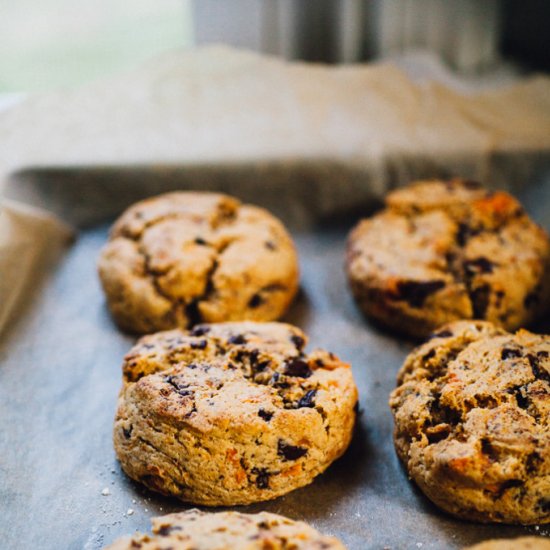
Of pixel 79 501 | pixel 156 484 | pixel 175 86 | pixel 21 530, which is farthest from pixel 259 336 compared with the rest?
pixel 175 86

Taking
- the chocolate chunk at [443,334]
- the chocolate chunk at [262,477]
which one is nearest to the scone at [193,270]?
the chocolate chunk at [443,334]

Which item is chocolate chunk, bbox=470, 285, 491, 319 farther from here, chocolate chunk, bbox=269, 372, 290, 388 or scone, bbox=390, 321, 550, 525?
chocolate chunk, bbox=269, 372, 290, 388

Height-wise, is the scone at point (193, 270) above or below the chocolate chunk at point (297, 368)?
below

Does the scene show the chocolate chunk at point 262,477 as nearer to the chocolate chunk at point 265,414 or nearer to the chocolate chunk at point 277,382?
the chocolate chunk at point 265,414

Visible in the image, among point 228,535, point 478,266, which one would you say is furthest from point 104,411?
point 478,266

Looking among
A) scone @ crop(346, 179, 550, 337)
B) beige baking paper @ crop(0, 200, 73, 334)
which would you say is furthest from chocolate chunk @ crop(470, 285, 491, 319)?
beige baking paper @ crop(0, 200, 73, 334)

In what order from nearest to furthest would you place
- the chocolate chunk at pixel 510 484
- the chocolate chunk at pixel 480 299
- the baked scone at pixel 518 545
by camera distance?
the baked scone at pixel 518 545
the chocolate chunk at pixel 510 484
the chocolate chunk at pixel 480 299

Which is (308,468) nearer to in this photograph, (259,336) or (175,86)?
(259,336)
